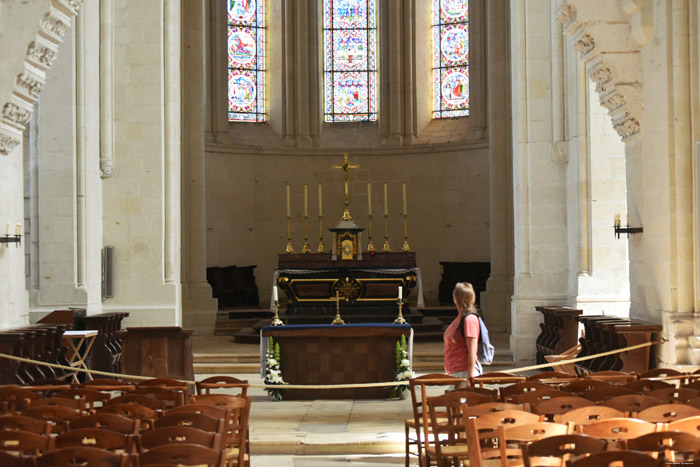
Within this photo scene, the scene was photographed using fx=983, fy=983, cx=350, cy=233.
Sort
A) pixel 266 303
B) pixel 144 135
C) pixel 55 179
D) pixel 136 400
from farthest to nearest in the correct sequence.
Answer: pixel 266 303 < pixel 144 135 < pixel 55 179 < pixel 136 400

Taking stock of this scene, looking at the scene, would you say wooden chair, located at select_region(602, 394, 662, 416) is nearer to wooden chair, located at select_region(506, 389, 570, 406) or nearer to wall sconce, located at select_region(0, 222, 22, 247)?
wooden chair, located at select_region(506, 389, 570, 406)

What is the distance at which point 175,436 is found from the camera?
484cm

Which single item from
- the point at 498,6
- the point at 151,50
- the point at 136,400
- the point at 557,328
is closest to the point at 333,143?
the point at 498,6

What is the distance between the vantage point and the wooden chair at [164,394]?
22.5ft

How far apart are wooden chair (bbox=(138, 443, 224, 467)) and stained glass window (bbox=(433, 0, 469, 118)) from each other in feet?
63.2

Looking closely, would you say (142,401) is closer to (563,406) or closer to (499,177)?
(563,406)

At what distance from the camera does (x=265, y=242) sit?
74.5ft

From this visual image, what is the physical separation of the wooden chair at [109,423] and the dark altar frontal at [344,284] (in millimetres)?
12234

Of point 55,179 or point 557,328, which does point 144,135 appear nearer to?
point 55,179

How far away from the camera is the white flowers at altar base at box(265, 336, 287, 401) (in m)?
11.5

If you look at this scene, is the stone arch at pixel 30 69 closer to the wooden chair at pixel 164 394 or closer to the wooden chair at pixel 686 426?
the wooden chair at pixel 164 394

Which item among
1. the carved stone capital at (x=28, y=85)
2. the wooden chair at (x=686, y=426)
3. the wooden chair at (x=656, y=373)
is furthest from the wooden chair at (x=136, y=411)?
the carved stone capital at (x=28, y=85)

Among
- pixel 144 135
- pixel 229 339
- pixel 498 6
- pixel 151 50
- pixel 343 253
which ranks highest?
pixel 498 6

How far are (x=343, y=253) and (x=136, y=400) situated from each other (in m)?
11.7
